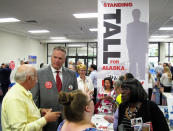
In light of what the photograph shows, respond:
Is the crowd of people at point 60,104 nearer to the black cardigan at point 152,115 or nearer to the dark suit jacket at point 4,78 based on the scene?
the black cardigan at point 152,115

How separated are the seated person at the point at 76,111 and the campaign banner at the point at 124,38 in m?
1.88

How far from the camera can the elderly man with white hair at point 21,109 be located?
1.37m

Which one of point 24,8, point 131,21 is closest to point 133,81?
point 131,21

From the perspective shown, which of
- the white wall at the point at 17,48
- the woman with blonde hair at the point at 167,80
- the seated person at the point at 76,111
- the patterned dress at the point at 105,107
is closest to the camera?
the seated person at the point at 76,111

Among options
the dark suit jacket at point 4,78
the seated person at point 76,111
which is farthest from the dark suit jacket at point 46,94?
the dark suit jacket at point 4,78

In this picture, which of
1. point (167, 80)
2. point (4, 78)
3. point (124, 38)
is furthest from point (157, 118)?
point (4, 78)

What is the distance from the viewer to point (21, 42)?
1048 cm

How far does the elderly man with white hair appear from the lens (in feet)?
4.49

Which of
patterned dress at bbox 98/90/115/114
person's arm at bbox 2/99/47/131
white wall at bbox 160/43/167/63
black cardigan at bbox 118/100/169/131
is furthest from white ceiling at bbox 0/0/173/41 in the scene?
white wall at bbox 160/43/167/63

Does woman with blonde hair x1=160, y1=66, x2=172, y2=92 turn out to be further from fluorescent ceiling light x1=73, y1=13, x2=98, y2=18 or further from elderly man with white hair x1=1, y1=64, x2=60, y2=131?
elderly man with white hair x1=1, y1=64, x2=60, y2=131

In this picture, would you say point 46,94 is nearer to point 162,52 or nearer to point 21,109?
point 21,109

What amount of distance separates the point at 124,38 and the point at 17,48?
28.1 ft

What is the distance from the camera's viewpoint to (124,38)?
3.00 meters

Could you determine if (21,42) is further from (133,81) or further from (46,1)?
(133,81)
